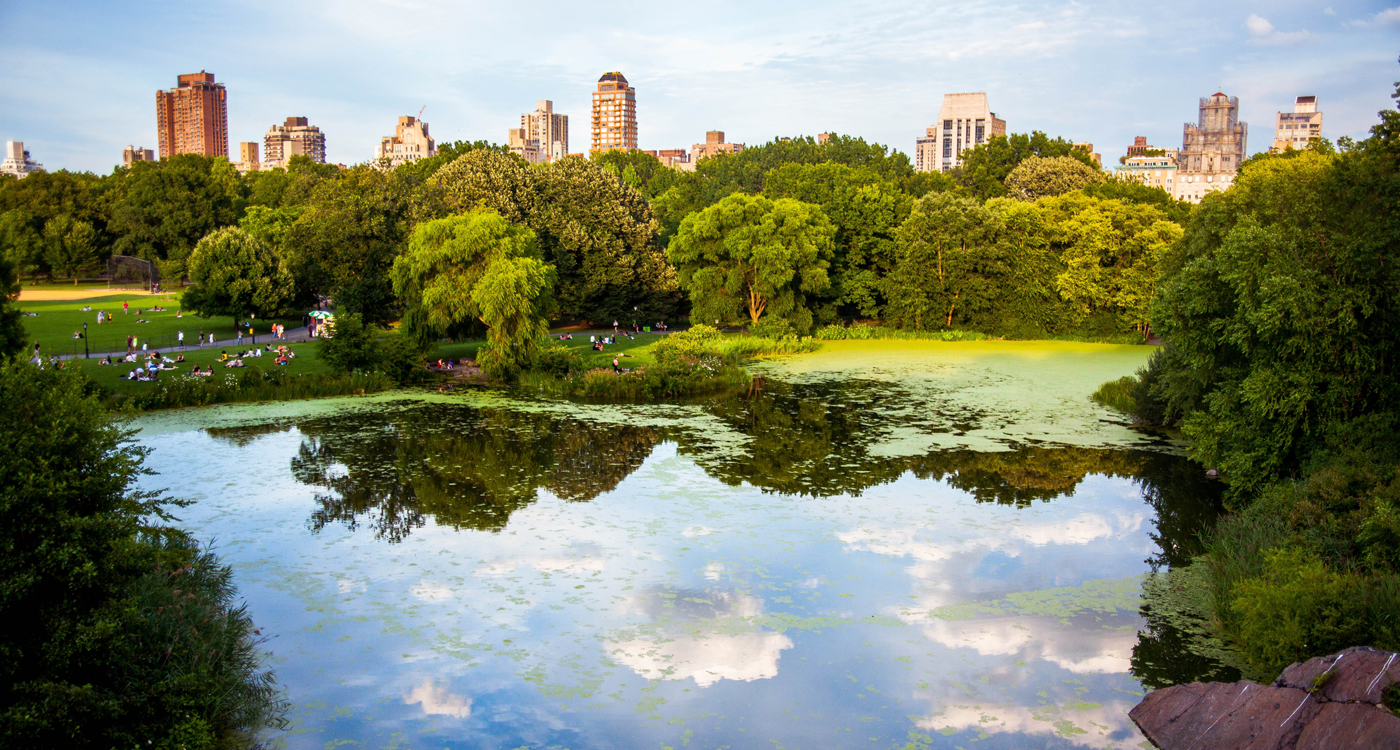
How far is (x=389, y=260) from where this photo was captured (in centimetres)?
3403

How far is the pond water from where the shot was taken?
8180 millimetres

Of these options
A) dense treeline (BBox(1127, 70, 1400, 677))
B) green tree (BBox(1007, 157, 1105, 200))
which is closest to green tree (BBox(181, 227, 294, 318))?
dense treeline (BBox(1127, 70, 1400, 677))

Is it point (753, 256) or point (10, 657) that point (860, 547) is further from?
point (753, 256)

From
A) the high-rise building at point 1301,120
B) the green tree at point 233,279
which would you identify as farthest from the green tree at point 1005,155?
the high-rise building at point 1301,120

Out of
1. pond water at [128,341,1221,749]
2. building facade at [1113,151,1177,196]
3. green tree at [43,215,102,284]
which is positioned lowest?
pond water at [128,341,1221,749]

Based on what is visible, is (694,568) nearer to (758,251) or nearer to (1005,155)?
(758,251)

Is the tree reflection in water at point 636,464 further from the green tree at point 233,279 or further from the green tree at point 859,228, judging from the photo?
the green tree at point 859,228

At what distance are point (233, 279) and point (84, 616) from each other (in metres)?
31.1

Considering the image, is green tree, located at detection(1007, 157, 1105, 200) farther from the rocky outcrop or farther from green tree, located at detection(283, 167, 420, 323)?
the rocky outcrop

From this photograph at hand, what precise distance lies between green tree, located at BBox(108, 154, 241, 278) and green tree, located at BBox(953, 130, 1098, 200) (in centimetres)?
4731

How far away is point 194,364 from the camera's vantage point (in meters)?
25.5

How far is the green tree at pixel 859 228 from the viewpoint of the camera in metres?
43.0

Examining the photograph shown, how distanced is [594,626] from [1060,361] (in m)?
26.7

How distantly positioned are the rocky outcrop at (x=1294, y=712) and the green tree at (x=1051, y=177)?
152ft
